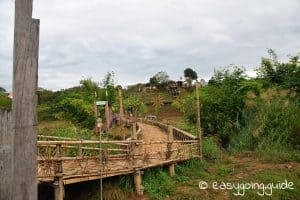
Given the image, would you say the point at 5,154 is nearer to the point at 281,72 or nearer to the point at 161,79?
the point at 281,72

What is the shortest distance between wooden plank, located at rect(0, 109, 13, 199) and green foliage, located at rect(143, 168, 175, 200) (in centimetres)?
895

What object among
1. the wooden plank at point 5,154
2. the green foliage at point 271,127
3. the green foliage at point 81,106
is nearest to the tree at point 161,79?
the green foliage at point 81,106

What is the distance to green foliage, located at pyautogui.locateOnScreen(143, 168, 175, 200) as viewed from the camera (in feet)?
34.5

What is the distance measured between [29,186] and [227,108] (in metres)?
17.3

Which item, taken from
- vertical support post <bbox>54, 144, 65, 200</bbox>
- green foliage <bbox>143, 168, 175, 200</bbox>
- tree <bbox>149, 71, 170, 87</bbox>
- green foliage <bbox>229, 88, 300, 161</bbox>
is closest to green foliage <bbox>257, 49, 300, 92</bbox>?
green foliage <bbox>229, 88, 300, 161</bbox>

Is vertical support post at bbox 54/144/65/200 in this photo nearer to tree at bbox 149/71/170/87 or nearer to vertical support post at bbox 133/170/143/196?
vertical support post at bbox 133/170/143/196

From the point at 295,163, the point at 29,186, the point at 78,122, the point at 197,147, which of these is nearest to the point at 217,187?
the point at 197,147

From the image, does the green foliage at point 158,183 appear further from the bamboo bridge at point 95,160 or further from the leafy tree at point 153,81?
the leafy tree at point 153,81

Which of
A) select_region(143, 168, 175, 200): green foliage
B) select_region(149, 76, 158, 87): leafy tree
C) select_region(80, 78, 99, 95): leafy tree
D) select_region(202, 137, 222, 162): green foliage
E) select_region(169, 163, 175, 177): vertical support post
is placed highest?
select_region(149, 76, 158, 87): leafy tree

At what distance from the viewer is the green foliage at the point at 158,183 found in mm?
10516

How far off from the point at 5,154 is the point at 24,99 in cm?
27

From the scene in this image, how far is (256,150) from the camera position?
15.0 metres

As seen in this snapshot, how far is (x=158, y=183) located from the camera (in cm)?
1117

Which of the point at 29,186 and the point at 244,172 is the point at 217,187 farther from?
the point at 29,186
